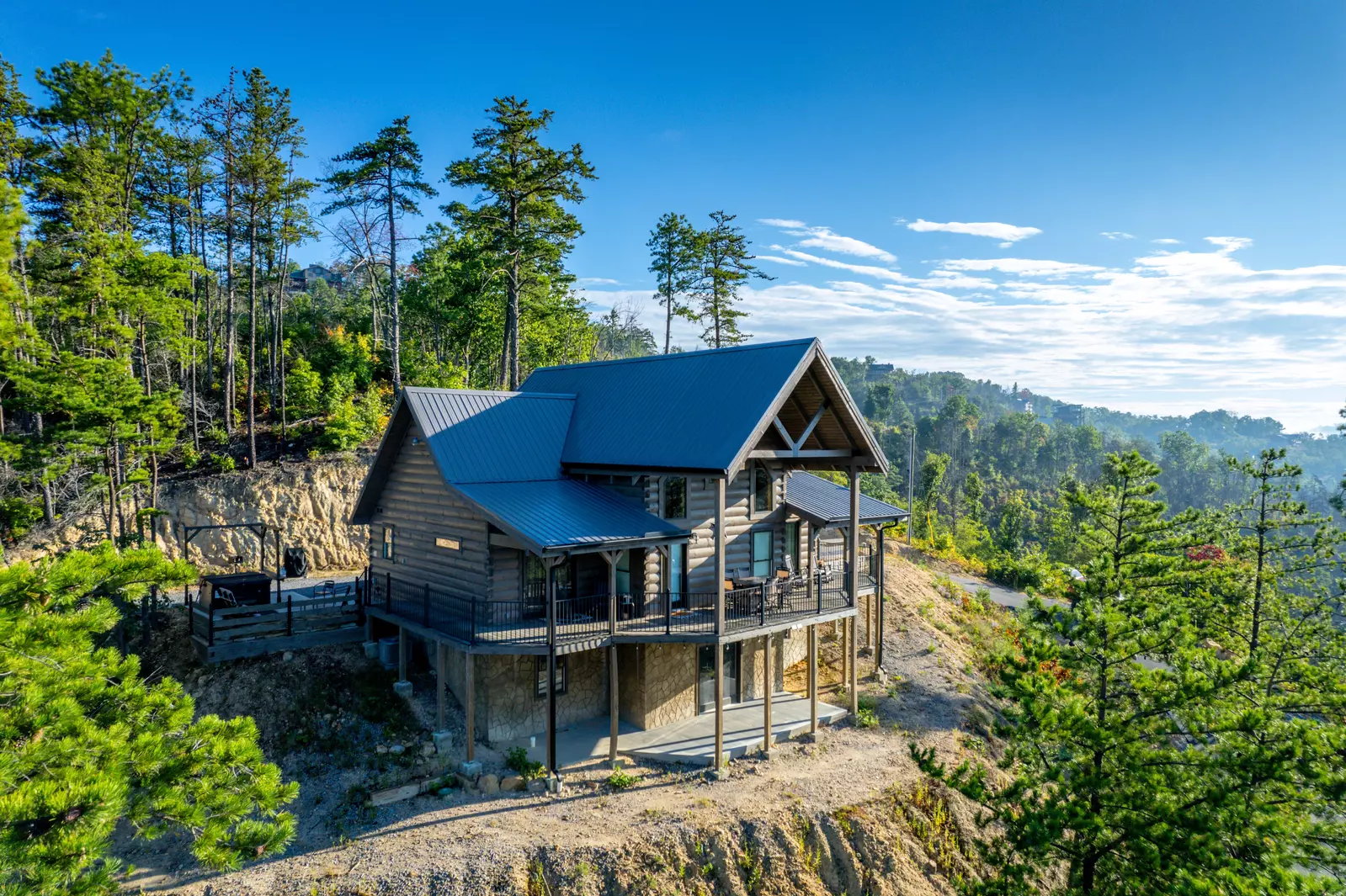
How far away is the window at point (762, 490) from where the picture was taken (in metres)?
20.4

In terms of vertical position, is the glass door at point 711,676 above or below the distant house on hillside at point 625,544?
below

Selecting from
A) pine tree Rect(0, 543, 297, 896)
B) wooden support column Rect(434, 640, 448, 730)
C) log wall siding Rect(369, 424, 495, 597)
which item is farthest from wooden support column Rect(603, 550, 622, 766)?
pine tree Rect(0, 543, 297, 896)

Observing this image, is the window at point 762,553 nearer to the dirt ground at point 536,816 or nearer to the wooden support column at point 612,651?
the dirt ground at point 536,816

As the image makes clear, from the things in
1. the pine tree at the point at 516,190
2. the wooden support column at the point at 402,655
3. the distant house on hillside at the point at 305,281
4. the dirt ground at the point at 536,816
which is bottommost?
the dirt ground at the point at 536,816

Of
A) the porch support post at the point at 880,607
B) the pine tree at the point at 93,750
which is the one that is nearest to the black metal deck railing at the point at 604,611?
the porch support post at the point at 880,607

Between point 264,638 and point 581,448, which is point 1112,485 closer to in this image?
point 581,448

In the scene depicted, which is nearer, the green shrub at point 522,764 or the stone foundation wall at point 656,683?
the green shrub at point 522,764

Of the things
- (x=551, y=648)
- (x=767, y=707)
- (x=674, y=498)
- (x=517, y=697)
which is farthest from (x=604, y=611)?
(x=767, y=707)

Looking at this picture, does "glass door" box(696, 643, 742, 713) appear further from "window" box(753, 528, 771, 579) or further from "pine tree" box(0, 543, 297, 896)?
"pine tree" box(0, 543, 297, 896)

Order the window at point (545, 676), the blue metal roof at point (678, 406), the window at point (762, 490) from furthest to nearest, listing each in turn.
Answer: the window at point (762, 490)
the window at point (545, 676)
the blue metal roof at point (678, 406)

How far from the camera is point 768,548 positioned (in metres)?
21.0

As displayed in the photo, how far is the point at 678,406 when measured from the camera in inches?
754

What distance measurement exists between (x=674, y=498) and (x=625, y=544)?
297cm

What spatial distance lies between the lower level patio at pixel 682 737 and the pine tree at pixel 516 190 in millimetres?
18060
